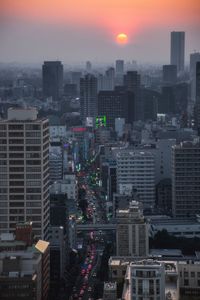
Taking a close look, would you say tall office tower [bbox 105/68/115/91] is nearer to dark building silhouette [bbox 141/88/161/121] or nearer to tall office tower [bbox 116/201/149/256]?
dark building silhouette [bbox 141/88/161/121]

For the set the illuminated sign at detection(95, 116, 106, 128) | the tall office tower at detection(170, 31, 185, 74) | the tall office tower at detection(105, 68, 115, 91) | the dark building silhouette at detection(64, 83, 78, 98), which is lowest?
the illuminated sign at detection(95, 116, 106, 128)

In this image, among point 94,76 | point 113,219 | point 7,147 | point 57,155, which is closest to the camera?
point 7,147

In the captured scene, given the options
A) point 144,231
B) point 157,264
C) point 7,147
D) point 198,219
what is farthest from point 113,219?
point 157,264

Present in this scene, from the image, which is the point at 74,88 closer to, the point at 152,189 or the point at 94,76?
the point at 94,76

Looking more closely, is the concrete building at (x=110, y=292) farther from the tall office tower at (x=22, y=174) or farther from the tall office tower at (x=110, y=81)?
the tall office tower at (x=110, y=81)

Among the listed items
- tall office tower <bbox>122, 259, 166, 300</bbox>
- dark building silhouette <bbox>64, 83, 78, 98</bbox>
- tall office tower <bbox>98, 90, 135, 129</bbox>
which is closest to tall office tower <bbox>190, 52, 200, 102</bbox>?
tall office tower <bbox>98, 90, 135, 129</bbox>

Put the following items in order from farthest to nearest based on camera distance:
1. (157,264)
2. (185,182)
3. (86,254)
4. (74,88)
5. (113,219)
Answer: (74,88) < (185,182) < (113,219) < (86,254) < (157,264)

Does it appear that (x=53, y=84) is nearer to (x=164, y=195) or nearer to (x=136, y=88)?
(x=136, y=88)

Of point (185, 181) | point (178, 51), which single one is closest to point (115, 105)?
point (178, 51)
